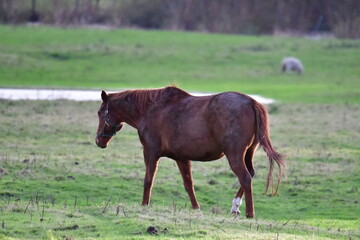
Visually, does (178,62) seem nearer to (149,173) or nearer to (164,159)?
(164,159)

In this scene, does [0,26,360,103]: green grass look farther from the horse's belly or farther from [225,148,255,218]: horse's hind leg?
[225,148,255,218]: horse's hind leg

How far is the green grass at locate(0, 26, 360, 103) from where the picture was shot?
1501 inches

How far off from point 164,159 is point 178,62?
2675 centimetres

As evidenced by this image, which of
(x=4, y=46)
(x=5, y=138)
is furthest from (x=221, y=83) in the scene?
Result: (x=5, y=138)

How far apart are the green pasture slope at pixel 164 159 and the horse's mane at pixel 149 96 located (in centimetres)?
165

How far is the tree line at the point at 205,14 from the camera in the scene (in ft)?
189

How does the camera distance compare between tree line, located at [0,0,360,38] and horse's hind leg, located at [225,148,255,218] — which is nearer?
horse's hind leg, located at [225,148,255,218]

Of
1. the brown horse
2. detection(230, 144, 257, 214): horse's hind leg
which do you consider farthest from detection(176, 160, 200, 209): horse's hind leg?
detection(230, 144, 257, 214): horse's hind leg

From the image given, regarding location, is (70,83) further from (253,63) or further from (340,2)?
(340,2)

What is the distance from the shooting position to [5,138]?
19.4 m

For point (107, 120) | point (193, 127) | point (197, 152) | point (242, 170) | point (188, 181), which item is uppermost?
point (193, 127)

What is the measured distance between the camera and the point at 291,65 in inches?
1721

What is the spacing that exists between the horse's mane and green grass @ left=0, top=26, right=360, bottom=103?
21123 millimetres

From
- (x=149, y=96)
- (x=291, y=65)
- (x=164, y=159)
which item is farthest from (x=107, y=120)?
(x=291, y=65)
